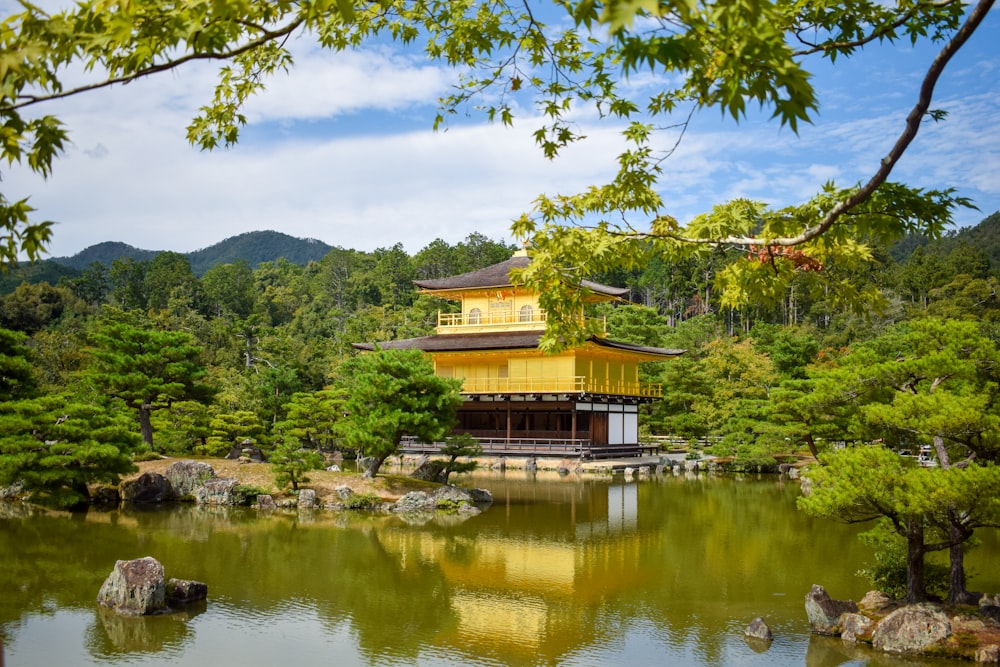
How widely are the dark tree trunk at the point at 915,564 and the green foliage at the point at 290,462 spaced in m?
10.5

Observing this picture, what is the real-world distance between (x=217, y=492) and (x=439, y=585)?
25.8 ft

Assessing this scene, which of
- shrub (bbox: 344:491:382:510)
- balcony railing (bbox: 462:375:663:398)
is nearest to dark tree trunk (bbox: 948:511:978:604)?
shrub (bbox: 344:491:382:510)

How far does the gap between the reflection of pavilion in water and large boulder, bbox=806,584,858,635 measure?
1.91 metres

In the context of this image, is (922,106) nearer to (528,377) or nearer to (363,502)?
(363,502)

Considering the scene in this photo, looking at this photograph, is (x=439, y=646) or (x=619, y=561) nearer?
(x=439, y=646)

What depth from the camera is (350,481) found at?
51.4 ft

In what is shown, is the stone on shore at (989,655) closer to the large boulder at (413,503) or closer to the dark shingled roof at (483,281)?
the large boulder at (413,503)

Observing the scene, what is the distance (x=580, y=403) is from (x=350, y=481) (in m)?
12.8

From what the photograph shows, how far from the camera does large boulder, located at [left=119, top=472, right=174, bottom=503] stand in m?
15.0

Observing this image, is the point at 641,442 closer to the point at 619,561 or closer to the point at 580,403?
the point at 580,403

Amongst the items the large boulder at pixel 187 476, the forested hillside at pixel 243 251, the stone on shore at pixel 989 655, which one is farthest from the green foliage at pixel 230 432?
the forested hillside at pixel 243 251

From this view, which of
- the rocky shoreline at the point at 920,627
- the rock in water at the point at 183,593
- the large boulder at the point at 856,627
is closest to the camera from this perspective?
the rocky shoreline at the point at 920,627

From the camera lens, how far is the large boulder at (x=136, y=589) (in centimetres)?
757

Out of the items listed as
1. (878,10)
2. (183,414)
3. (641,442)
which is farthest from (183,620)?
(641,442)
